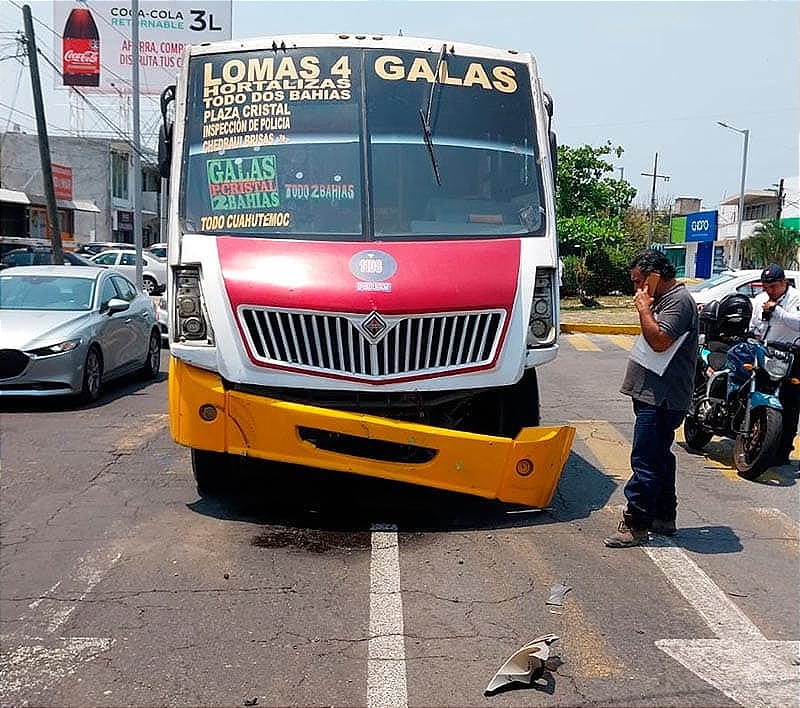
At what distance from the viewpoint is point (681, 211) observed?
279 ft

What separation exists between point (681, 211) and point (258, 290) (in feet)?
276

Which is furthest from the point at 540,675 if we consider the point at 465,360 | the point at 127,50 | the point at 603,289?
the point at 127,50

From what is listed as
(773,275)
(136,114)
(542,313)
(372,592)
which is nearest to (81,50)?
(136,114)

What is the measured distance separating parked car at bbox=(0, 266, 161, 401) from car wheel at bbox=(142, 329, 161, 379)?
14 millimetres

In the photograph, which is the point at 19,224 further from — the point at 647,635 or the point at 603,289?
the point at 647,635

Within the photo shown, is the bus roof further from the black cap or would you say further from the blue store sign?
the blue store sign

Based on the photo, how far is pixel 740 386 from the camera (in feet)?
25.9

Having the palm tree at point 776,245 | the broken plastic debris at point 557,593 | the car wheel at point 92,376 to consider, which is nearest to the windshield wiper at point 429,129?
the broken plastic debris at point 557,593

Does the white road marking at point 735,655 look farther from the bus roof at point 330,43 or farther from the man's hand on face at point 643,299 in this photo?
the bus roof at point 330,43

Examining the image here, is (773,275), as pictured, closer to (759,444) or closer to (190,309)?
(759,444)

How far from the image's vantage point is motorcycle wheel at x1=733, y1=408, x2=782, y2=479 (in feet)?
24.4

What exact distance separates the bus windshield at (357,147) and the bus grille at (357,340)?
76cm

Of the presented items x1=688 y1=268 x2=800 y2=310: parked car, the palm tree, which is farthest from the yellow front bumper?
the palm tree

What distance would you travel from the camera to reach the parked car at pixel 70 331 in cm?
1016
